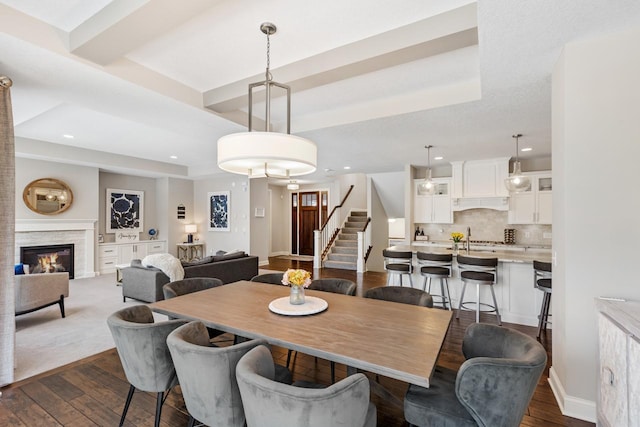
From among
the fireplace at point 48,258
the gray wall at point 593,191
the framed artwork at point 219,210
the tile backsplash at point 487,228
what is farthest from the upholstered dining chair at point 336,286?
the fireplace at point 48,258

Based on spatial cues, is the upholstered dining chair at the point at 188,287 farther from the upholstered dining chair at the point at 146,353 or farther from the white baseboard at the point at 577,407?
the white baseboard at the point at 577,407

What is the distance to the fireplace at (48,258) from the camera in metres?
6.26

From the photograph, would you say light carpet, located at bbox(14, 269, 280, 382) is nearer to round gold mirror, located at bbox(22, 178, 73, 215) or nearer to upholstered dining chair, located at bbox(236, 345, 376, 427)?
round gold mirror, located at bbox(22, 178, 73, 215)

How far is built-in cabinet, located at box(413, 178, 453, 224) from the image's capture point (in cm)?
661

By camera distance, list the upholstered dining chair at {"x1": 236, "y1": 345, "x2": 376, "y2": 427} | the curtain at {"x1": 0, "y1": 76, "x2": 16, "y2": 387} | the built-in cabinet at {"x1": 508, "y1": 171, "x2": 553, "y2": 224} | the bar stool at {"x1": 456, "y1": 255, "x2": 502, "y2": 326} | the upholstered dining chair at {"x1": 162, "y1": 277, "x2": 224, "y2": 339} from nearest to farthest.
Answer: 1. the upholstered dining chair at {"x1": 236, "y1": 345, "x2": 376, "y2": 427}
2. the curtain at {"x1": 0, "y1": 76, "x2": 16, "y2": 387}
3. the upholstered dining chair at {"x1": 162, "y1": 277, "x2": 224, "y2": 339}
4. the bar stool at {"x1": 456, "y1": 255, "x2": 502, "y2": 326}
5. the built-in cabinet at {"x1": 508, "y1": 171, "x2": 553, "y2": 224}

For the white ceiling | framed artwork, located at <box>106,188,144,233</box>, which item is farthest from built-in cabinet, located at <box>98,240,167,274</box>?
the white ceiling

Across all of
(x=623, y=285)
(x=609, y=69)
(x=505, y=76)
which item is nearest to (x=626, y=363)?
(x=623, y=285)

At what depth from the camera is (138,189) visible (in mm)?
8555

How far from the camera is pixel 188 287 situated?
2924 millimetres

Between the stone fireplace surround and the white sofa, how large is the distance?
10.6ft

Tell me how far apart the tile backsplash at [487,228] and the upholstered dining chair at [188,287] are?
5318 mm

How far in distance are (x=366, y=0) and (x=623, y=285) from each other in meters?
2.48

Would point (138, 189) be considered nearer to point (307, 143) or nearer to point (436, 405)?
point (307, 143)

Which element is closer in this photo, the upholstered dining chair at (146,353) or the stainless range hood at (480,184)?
the upholstered dining chair at (146,353)
